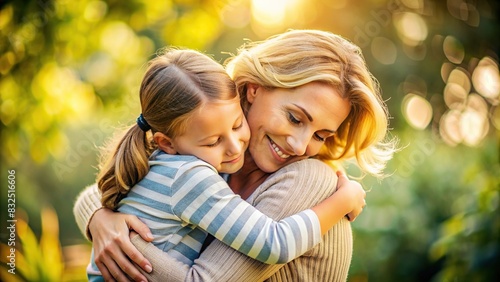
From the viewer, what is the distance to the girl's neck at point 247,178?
2326 millimetres

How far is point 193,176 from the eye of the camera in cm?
190

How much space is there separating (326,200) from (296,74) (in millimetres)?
463

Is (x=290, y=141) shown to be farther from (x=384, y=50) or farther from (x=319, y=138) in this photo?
(x=384, y=50)

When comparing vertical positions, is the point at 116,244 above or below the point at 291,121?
below

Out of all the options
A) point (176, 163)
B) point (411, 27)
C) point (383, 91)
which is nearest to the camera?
point (176, 163)

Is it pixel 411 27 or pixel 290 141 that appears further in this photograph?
pixel 411 27

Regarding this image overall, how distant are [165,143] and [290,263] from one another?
59cm

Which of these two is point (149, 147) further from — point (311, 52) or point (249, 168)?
point (311, 52)

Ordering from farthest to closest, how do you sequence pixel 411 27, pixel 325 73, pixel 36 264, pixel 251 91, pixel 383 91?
1. pixel 383 91
2. pixel 411 27
3. pixel 36 264
4. pixel 251 91
5. pixel 325 73

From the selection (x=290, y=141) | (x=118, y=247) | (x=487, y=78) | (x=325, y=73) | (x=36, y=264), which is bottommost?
(x=36, y=264)

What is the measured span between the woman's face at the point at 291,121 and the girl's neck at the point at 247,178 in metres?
0.10

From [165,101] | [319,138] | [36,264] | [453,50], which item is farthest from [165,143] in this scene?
[453,50]

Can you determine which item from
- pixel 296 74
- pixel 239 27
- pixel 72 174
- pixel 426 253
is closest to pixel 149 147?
pixel 296 74

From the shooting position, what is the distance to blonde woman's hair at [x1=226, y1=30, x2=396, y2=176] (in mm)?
2191
